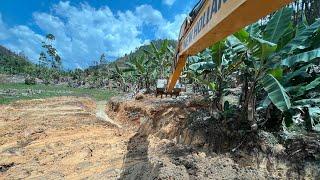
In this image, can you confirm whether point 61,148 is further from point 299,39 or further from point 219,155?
point 299,39

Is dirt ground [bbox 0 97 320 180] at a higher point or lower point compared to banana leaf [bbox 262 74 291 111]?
lower

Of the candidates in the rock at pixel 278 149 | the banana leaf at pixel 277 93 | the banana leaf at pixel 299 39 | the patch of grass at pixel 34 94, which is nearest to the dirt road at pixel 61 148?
the rock at pixel 278 149

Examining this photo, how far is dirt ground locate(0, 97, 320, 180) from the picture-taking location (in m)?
7.71

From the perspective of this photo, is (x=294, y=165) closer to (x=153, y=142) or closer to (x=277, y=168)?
(x=277, y=168)

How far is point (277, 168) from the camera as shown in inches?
296

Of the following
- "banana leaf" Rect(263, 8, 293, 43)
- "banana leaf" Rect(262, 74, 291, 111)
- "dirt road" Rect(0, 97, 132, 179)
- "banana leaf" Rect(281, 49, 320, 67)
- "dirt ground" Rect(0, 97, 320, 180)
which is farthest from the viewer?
"dirt road" Rect(0, 97, 132, 179)

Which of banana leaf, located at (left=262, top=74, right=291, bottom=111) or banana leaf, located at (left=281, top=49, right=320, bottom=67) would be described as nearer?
banana leaf, located at (left=262, top=74, right=291, bottom=111)

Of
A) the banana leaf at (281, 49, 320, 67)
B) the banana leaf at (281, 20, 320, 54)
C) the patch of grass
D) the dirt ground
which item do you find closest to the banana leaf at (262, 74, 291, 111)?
the banana leaf at (281, 49, 320, 67)

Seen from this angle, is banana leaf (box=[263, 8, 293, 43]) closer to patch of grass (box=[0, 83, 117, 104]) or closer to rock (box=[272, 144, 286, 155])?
rock (box=[272, 144, 286, 155])

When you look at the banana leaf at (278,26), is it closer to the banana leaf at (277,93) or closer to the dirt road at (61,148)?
the banana leaf at (277,93)

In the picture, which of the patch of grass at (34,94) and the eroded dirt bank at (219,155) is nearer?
the eroded dirt bank at (219,155)

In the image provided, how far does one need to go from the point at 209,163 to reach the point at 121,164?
2.43 metres

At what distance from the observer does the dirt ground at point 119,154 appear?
25.3 feet

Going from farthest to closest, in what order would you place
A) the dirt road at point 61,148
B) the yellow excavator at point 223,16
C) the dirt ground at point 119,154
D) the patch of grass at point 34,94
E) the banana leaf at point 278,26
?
1. the patch of grass at point 34,94
2. the dirt road at point 61,148
3. the dirt ground at point 119,154
4. the banana leaf at point 278,26
5. the yellow excavator at point 223,16
